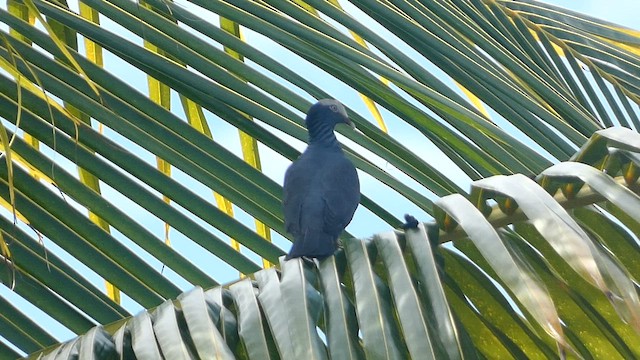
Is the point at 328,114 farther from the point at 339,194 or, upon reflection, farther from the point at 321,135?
the point at 339,194

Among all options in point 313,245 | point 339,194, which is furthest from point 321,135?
point 313,245

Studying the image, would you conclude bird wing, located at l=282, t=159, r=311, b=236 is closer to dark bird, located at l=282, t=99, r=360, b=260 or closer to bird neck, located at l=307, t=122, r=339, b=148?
dark bird, located at l=282, t=99, r=360, b=260

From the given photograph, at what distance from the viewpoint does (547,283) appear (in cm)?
105

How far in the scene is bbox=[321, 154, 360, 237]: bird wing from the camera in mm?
1452

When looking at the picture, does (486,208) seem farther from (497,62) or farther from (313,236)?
(497,62)

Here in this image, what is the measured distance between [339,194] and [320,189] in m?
0.06

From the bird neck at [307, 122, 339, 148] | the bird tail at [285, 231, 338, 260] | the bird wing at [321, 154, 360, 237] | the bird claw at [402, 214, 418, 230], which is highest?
the bird neck at [307, 122, 339, 148]

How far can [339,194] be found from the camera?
4.85 ft

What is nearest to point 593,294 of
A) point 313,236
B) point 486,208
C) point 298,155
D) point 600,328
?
point 600,328

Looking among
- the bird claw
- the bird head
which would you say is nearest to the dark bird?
the bird head

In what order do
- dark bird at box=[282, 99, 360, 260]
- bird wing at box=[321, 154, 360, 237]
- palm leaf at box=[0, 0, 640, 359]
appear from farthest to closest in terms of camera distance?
bird wing at box=[321, 154, 360, 237]
dark bird at box=[282, 99, 360, 260]
palm leaf at box=[0, 0, 640, 359]

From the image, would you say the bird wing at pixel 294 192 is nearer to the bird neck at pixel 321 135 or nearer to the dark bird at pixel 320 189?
the dark bird at pixel 320 189

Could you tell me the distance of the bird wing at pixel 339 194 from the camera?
1.45m

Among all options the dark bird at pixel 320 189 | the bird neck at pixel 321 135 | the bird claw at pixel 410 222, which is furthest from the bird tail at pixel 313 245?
the bird neck at pixel 321 135
